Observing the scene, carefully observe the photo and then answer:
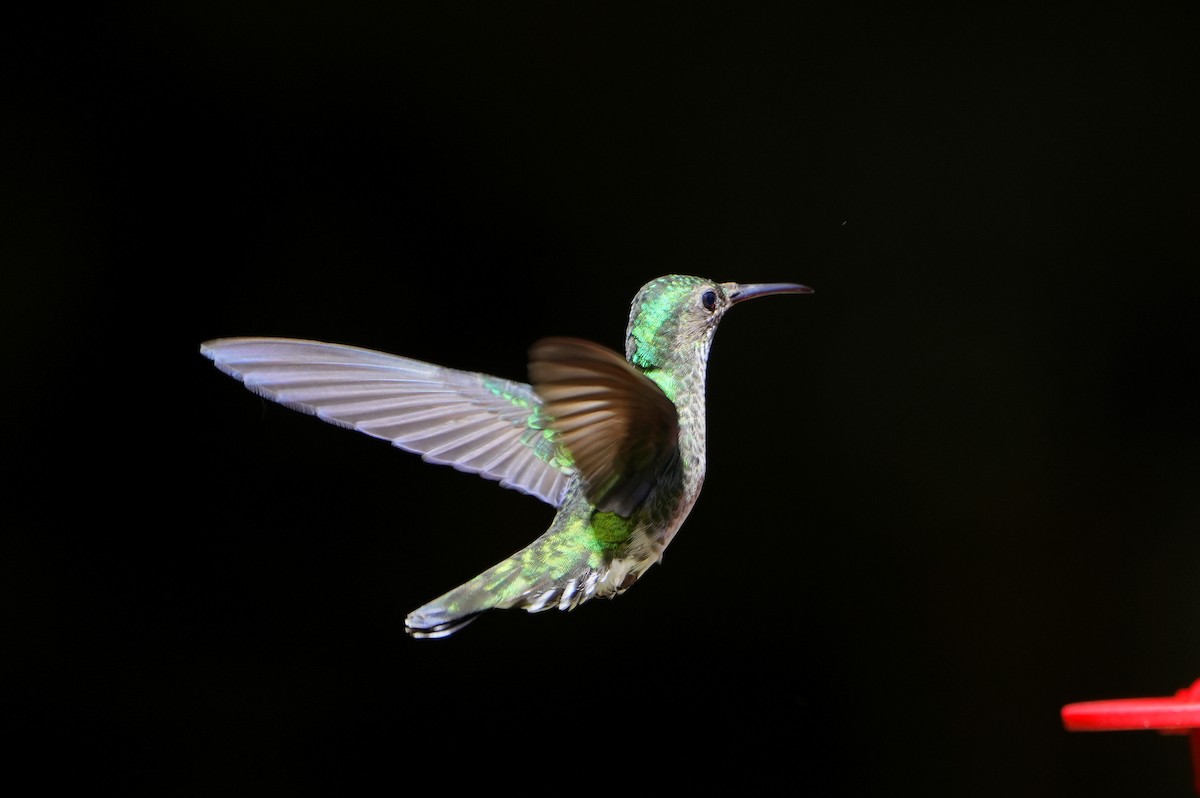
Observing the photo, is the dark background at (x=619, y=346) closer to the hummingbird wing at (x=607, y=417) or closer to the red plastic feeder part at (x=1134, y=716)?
the hummingbird wing at (x=607, y=417)

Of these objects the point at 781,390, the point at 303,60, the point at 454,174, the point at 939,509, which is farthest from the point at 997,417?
the point at 303,60

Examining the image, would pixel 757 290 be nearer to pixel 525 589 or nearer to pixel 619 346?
pixel 525 589

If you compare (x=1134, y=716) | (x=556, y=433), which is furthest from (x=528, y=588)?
(x=1134, y=716)

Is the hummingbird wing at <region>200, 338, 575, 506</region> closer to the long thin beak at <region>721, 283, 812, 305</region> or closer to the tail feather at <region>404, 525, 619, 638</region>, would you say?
the tail feather at <region>404, 525, 619, 638</region>

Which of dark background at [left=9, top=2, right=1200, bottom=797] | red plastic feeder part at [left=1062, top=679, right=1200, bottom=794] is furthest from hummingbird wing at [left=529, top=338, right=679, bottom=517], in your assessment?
dark background at [left=9, top=2, right=1200, bottom=797]

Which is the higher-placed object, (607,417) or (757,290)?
(757,290)

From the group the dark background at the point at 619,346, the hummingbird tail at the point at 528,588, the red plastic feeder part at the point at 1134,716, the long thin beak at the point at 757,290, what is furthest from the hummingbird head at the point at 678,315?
the dark background at the point at 619,346

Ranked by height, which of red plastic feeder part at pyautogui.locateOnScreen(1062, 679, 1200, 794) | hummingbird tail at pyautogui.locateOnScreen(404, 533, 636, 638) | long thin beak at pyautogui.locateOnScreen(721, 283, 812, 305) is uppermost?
long thin beak at pyautogui.locateOnScreen(721, 283, 812, 305)
